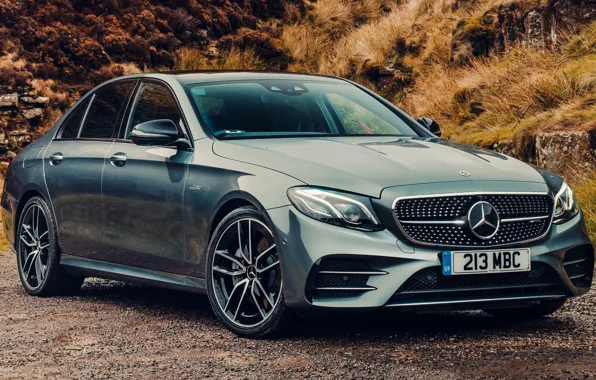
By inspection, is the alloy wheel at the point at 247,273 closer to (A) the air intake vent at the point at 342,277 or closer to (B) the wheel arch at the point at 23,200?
(A) the air intake vent at the point at 342,277

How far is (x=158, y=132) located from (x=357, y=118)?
4.33 feet

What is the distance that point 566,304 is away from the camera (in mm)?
6781

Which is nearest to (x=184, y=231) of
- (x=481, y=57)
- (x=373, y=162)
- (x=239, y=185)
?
(x=239, y=185)

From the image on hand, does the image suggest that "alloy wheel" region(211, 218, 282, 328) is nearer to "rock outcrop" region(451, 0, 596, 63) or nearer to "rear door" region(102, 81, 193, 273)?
"rear door" region(102, 81, 193, 273)

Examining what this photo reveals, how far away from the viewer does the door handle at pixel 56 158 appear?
25.9 ft

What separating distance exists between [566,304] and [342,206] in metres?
2.19

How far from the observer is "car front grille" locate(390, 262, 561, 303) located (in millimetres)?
A: 5281

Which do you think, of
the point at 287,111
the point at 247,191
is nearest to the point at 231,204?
the point at 247,191

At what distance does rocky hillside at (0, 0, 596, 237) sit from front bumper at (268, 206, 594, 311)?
4266 mm

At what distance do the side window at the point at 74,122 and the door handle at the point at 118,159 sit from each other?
3.31 feet

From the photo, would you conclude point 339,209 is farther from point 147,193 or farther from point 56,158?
point 56,158

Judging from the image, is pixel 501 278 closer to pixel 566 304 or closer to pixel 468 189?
pixel 468 189

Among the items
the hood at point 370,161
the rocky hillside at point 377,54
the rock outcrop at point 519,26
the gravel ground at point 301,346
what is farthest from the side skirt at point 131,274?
the rock outcrop at point 519,26

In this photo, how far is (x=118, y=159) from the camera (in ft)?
23.3
